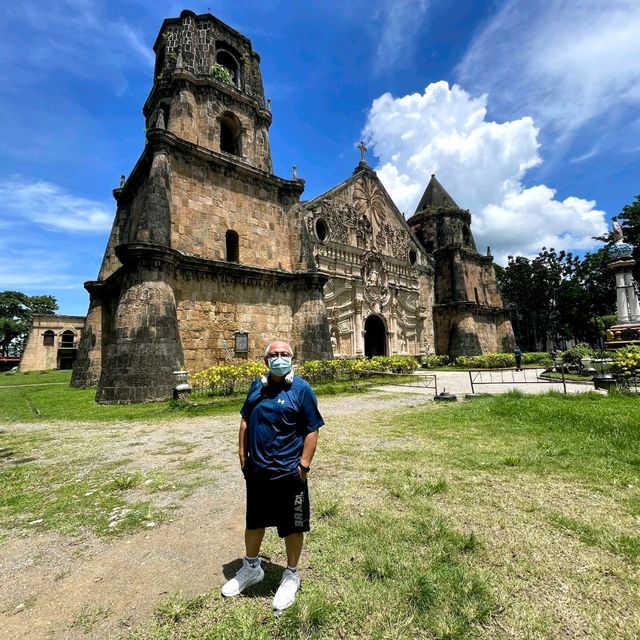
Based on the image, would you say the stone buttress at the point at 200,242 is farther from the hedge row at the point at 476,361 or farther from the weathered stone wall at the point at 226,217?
the hedge row at the point at 476,361

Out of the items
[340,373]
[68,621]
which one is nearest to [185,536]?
[68,621]

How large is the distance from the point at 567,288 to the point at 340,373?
37916mm

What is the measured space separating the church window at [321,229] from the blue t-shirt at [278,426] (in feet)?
64.6

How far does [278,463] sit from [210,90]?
1929 cm

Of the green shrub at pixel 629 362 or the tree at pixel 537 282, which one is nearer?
the green shrub at pixel 629 362

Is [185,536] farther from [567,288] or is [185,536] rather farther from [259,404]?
[567,288]

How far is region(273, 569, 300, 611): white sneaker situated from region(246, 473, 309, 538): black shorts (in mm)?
244

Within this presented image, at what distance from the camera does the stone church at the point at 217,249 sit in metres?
12.0

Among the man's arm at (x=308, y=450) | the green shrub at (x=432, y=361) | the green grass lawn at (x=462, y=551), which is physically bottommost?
the green grass lawn at (x=462, y=551)

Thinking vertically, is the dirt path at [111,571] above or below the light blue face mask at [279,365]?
below

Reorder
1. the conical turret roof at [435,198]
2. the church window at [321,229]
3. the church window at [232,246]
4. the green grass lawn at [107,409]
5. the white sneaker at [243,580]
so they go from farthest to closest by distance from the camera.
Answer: the conical turret roof at [435,198], the church window at [321,229], the church window at [232,246], the green grass lawn at [107,409], the white sneaker at [243,580]

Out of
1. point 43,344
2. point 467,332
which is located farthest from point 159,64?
point 43,344

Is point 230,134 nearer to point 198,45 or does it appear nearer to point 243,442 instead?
point 198,45

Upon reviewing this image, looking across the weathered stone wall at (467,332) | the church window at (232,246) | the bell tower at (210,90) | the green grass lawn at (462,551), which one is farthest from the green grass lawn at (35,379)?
the weathered stone wall at (467,332)
